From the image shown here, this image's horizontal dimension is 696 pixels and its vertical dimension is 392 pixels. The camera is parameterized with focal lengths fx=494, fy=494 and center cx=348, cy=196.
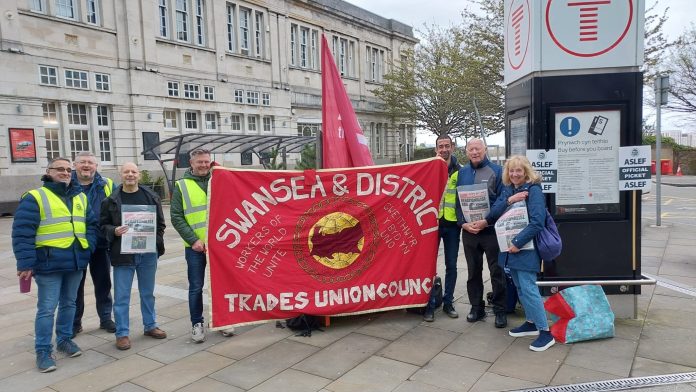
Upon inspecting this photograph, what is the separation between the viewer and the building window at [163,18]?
23312mm

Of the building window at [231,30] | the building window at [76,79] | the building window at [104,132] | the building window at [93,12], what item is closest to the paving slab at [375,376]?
the building window at [76,79]

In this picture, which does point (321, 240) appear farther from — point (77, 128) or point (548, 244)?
point (77, 128)

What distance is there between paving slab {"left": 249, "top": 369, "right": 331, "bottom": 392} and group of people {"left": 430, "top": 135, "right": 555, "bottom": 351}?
5.57 ft

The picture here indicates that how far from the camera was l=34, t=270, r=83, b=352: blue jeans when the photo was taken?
167 inches

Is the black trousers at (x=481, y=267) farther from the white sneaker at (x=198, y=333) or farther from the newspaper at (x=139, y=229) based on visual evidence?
the newspaper at (x=139, y=229)

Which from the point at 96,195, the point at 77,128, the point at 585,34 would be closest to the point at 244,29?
the point at 77,128

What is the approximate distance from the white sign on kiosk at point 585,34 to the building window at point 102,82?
65.6ft

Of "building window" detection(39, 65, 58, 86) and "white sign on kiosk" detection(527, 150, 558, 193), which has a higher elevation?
"building window" detection(39, 65, 58, 86)

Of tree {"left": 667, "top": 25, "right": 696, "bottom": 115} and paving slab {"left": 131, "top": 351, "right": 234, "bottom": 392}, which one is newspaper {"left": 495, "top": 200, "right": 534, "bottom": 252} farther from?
tree {"left": 667, "top": 25, "right": 696, "bottom": 115}

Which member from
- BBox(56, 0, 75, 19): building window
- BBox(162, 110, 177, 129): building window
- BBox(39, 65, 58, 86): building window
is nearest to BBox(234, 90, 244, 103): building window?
BBox(162, 110, 177, 129): building window

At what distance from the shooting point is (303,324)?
16.4ft

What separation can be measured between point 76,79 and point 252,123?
33.9 feet

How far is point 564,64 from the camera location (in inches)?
186

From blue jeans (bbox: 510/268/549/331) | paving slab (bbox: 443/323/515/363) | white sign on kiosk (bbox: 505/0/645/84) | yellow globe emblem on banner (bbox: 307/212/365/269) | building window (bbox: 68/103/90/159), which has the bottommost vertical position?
paving slab (bbox: 443/323/515/363)
